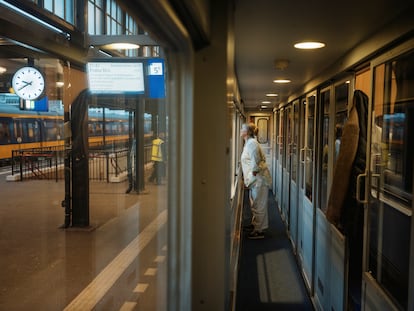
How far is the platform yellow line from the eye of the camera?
4.10 m

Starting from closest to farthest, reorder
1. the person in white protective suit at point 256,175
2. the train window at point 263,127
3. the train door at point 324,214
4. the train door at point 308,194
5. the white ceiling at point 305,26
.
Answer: the white ceiling at point 305,26
the train door at point 324,214
the train door at point 308,194
the person in white protective suit at point 256,175
the train window at point 263,127

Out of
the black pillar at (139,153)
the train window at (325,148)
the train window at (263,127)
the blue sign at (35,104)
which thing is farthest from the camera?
the train window at (263,127)

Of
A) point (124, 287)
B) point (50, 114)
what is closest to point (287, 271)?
point (124, 287)

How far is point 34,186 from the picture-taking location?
1184cm

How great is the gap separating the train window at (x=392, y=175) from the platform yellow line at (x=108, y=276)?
156cm

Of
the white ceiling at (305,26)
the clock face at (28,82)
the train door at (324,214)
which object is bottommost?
the train door at (324,214)

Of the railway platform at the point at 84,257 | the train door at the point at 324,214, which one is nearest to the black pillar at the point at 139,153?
the railway platform at the point at 84,257

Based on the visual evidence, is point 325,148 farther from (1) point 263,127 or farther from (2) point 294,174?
(1) point 263,127

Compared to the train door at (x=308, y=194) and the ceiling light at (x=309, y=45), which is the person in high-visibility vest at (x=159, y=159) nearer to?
the ceiling light at (x=309, y=45)

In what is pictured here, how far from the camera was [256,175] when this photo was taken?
623cm

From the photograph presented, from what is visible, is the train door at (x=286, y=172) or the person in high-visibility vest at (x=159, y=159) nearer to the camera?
the person in high-visibility vest at (x=159, y=159)

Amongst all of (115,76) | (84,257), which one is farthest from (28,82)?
(84,257)

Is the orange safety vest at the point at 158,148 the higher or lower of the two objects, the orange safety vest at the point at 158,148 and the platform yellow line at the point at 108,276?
the higher

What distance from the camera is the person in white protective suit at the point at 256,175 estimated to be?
6.09 meters
